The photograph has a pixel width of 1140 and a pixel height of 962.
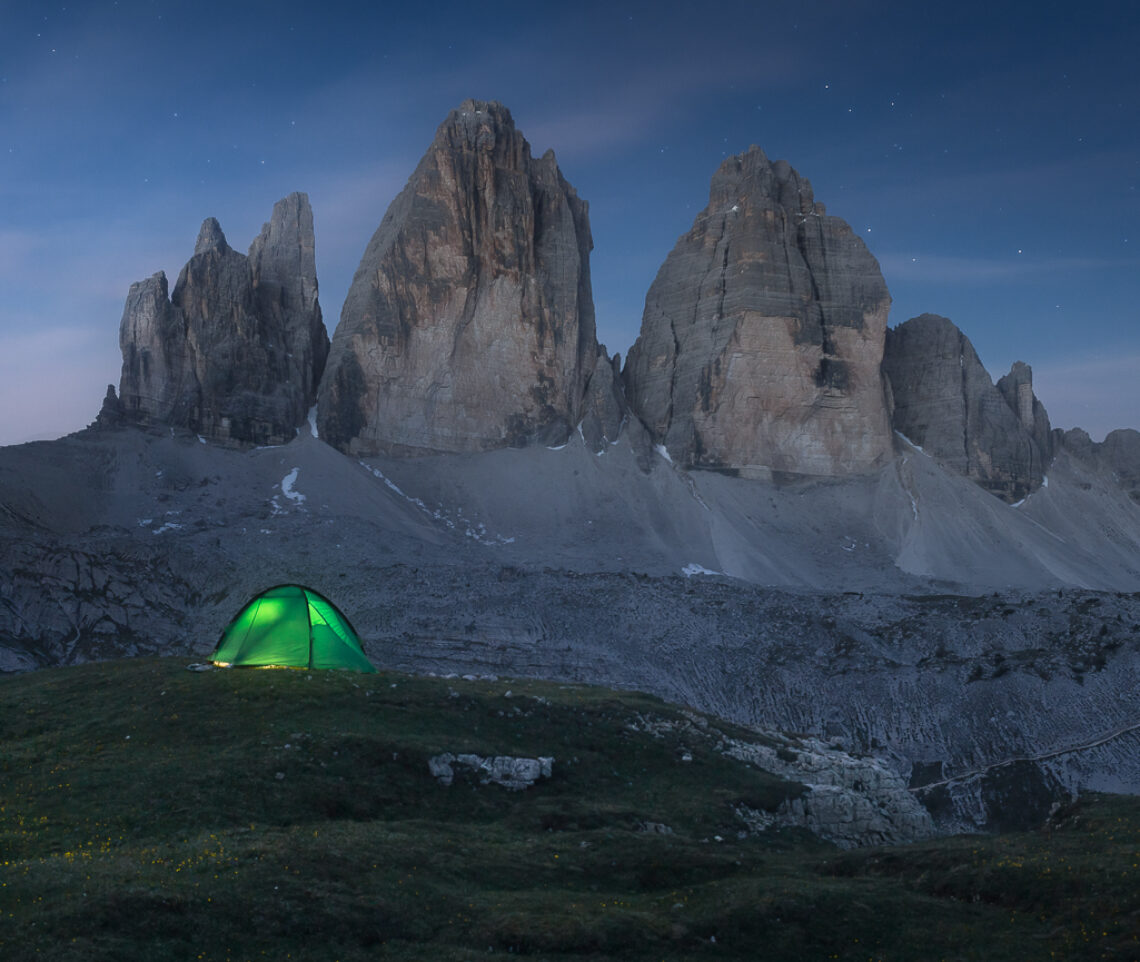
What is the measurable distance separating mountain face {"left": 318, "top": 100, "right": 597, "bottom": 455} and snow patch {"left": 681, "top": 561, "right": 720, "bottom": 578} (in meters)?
29.0

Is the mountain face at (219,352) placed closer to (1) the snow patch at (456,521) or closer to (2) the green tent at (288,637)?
(1) the snow patch at (456,521)

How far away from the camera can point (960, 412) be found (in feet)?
403

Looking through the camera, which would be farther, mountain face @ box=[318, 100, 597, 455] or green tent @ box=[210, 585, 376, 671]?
mountain face @ box=[318, 100, 597, 455]

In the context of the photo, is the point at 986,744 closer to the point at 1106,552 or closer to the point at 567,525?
the point at 567,525

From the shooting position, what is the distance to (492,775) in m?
23.8

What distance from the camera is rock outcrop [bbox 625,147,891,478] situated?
377ft

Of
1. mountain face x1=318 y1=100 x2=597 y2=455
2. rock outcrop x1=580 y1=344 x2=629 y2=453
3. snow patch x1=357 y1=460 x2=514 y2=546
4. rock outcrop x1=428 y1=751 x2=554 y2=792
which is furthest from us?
rock outcrop x1=580 y1=344 x2=629 y2=453

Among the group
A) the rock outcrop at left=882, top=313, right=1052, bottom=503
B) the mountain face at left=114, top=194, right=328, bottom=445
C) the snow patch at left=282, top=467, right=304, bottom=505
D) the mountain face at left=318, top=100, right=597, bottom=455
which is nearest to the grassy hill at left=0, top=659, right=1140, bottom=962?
the snow patch at left=282, top=467, right=304, bottom=505

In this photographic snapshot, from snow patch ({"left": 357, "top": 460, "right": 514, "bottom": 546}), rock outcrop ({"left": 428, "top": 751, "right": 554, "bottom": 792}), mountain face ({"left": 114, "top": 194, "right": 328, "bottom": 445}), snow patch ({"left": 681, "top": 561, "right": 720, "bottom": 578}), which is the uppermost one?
mountain face ({"left": 114, "top": 194, "right": 328, "bottom": 445})

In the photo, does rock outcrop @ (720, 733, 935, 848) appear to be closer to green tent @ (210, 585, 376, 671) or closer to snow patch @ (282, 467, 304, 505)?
green tent @ (210, 585, 376, 671)

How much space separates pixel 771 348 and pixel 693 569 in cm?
3874

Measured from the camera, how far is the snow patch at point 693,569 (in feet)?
287

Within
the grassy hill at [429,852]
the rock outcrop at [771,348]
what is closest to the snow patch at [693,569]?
the rock outcrop at [771,348]

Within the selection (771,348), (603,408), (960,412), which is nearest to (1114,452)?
(960,412)
